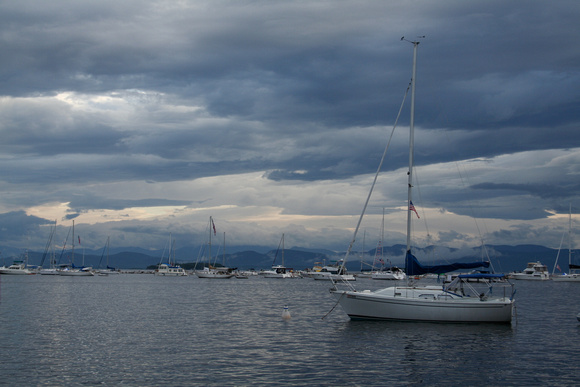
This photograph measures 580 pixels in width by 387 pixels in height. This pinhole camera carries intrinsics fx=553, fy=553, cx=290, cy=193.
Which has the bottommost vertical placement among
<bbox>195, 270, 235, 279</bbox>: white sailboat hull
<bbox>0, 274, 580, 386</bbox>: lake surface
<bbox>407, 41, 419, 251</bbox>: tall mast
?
<bbox>0, 274, 580, 386</bbox>: lake surface

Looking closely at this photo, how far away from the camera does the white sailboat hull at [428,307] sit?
44.7 metres

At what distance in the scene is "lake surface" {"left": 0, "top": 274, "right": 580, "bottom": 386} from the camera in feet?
90.1

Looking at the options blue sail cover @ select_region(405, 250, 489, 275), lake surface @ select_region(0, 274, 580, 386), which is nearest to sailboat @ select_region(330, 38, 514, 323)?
blue sail cover @ select_region(405, 250, 489, 275)

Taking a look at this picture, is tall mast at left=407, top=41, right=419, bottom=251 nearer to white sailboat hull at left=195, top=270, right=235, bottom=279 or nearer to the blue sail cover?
the blue sail cover

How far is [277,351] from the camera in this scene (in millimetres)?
34312

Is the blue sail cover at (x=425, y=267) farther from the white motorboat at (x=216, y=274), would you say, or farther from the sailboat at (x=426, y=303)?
the white motorboat at (x=216, y=274)

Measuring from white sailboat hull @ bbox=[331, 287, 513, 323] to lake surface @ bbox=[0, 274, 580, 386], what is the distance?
2.77 ft

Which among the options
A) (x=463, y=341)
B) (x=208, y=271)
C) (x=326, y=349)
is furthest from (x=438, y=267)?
(x=208, y=271)

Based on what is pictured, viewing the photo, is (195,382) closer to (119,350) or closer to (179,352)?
(179,352)

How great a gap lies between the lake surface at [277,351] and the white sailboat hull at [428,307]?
2.77ft

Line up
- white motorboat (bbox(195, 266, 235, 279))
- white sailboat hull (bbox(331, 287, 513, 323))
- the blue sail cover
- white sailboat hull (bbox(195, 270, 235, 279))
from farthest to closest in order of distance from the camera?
white motorboat (bbox(195, 266, 235, 279)) < white sailboat hull (bbox(195, 270, 235, 279)) < the blue sail cover < white sailboat hull (bbox(331, 287, 513, 323))

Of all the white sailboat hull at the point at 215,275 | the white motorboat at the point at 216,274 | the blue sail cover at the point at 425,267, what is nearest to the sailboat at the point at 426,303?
the blue sail cover at the point at 425,267

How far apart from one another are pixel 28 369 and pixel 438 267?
106 feet

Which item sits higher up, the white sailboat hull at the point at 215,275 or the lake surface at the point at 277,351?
the white sailboat hull at the point at 215,275
